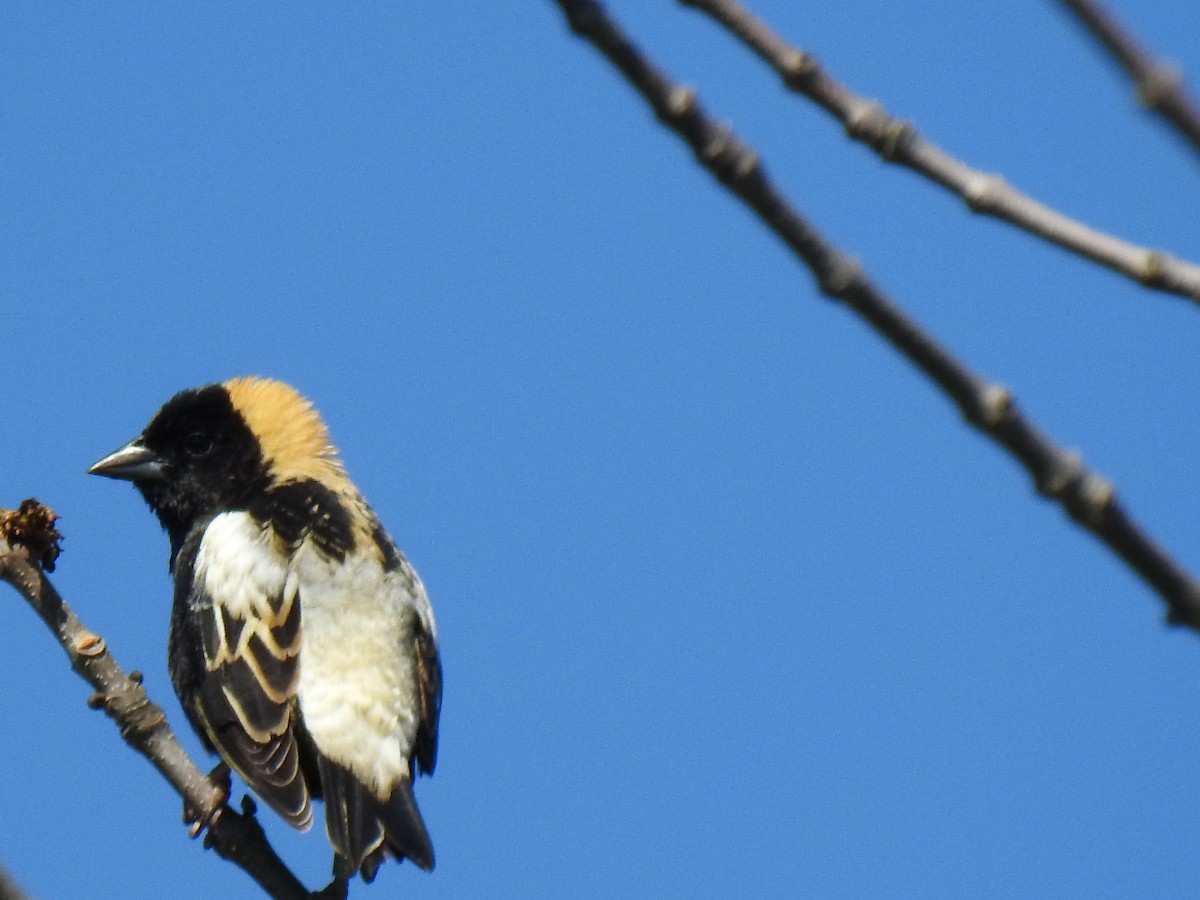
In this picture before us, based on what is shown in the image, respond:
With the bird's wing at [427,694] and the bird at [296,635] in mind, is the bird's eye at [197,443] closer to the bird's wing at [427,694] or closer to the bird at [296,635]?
the bird at [296,635]

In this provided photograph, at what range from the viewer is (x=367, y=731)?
4770 millimetres

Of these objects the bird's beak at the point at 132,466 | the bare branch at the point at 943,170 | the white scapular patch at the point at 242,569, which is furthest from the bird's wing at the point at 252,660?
the bare branch at the point at 943,170

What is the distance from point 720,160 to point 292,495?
15.2 ft

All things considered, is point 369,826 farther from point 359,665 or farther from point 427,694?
point 427,694

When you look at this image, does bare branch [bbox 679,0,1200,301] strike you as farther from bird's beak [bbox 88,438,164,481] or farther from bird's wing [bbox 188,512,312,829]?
bird's beak [bbox 88,438,164,481]

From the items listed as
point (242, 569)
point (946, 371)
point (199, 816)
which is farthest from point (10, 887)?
point (242, 569)

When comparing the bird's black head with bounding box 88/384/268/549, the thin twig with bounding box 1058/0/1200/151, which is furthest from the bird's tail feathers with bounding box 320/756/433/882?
the thin twig with bounding box 1058/0/1200/151

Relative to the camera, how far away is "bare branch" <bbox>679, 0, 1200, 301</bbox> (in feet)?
4.34

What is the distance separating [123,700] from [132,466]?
2.52 m

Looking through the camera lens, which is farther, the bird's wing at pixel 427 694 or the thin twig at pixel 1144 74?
the bird's wing at pixel 427 694

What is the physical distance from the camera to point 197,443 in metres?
6.14

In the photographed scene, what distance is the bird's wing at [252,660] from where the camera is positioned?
4.62 m

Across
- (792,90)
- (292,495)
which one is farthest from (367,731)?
(792,90)

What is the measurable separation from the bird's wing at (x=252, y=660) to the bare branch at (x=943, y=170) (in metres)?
3.63
